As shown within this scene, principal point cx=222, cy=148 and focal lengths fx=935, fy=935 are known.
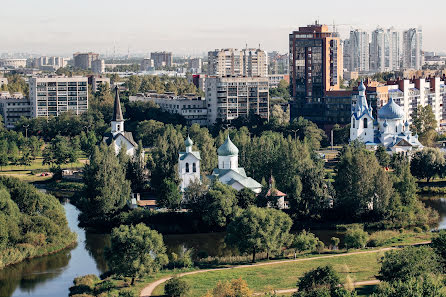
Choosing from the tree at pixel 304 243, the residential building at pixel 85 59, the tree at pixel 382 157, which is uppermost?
the residential building at pixel 85 59

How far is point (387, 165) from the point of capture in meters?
53.8

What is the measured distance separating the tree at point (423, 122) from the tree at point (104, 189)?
29670 mm

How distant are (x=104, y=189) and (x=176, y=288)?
13263 mm

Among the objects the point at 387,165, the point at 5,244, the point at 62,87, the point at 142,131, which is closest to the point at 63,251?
the point at 5,244

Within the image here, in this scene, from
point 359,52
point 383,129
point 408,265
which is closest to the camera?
point 408,265

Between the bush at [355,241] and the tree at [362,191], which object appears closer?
the bush at [355,241]

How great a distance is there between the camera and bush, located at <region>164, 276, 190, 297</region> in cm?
2964

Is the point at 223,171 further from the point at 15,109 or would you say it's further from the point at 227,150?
the point at 15,109

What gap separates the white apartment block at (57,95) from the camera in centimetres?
8062

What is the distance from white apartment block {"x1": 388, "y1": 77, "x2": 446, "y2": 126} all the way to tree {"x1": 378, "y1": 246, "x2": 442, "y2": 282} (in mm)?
40391

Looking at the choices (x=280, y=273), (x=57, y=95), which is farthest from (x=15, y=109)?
(x=280, y=273)

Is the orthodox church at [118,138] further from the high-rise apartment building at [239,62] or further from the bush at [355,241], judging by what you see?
the high-rise apartment building at [239,62]

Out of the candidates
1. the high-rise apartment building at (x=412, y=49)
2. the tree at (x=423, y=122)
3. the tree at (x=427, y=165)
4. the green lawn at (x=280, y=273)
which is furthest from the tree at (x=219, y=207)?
the high-rise apartment building at (x=412, y=49)

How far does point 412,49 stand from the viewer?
A: 143125mm
